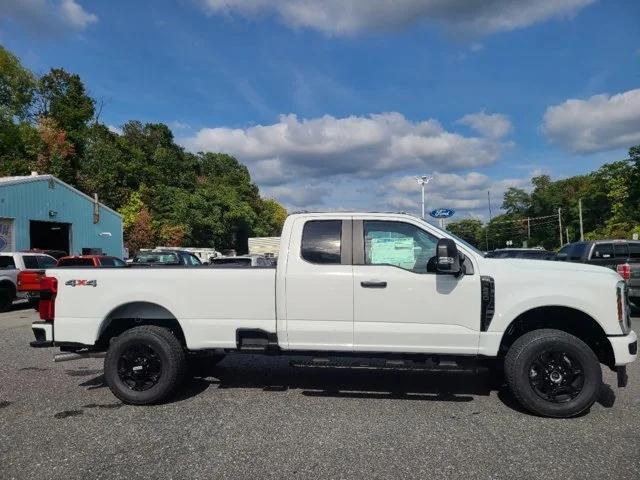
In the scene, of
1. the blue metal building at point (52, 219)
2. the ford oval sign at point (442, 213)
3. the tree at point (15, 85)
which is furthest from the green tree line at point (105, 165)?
the ford oval sign at point (442, 213)

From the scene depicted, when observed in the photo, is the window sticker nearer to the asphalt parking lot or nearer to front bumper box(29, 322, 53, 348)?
the asphalt parking lot

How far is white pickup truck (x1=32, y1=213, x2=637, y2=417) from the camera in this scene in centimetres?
510

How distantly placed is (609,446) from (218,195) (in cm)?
5717

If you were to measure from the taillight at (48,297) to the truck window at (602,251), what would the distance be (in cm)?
1294

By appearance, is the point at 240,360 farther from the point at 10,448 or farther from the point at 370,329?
the point at 10,448

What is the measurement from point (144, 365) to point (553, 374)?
167 inches

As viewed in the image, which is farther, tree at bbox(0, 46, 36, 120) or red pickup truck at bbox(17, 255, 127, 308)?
tree at bbox(0, 46, 36, 120)

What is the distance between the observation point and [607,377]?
Result: 21.9ft

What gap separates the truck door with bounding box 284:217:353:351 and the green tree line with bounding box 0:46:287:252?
43379mm

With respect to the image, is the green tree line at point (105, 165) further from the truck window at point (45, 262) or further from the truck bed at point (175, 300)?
the truck bed at point (175, 300)

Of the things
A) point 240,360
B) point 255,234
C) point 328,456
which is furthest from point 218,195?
point 328,456

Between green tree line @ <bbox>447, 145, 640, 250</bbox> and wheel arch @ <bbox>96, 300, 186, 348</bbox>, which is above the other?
green tree line @ <bbox>447, 145, 640, 250</bbox>

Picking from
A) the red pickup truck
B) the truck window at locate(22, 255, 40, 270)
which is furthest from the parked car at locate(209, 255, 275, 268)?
the truck window at locate(22, 255, 40, 270)

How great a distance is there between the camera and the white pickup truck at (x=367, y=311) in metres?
5.10
